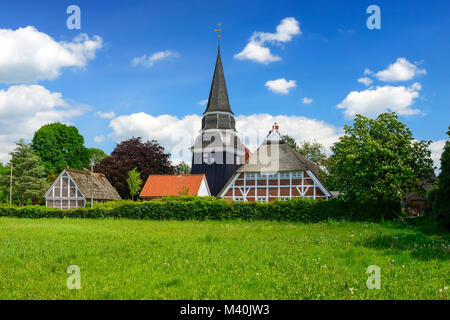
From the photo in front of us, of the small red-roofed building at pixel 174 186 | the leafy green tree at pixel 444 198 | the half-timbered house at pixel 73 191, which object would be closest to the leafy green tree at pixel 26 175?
the half-timbered house at pixel 73 191

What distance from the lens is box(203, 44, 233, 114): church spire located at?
5213 centimetres

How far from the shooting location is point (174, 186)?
4788 cm

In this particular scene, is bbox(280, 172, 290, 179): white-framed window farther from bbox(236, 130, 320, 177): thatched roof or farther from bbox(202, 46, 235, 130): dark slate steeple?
bbox(202, 46, 235, 130): dark slate steeple

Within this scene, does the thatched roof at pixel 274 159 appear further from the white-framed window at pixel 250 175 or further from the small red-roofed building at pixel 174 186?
the small red-roofed building at pixel 174 186

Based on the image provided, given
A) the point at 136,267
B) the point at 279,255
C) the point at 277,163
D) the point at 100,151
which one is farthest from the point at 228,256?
the point at 100,151

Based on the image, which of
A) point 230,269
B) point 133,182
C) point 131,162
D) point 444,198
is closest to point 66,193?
point 133,182

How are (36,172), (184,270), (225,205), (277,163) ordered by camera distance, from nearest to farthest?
(184,270)
(225,205)
(277,163)
(36,172)

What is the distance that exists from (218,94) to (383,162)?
33.4 metres

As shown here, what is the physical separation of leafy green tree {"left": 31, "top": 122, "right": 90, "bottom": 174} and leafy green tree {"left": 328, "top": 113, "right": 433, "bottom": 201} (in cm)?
5204

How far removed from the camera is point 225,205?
26.5m

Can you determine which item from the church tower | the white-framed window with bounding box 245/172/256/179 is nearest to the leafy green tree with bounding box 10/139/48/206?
the church tower
